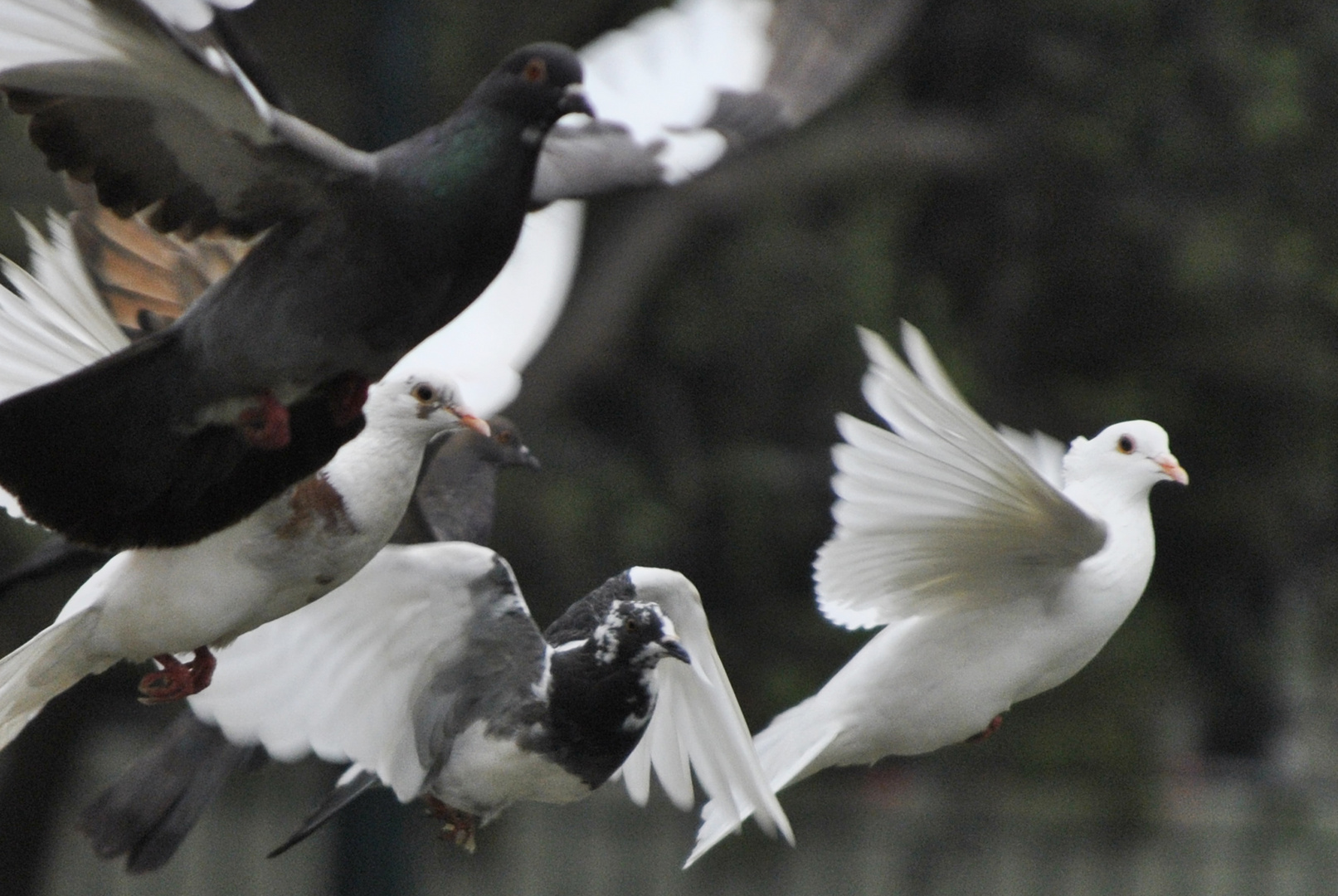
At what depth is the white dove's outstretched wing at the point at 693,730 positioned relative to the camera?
3477 millimetres

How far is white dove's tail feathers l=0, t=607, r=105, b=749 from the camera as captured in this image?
11.4 feet

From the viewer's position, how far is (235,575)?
3387 millimetres

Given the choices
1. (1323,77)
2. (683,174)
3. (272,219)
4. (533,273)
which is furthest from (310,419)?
(1323,77)

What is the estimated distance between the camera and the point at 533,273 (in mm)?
4715

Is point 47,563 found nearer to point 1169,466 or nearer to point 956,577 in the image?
point 956,577

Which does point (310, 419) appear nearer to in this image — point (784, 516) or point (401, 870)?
point (401, 870)

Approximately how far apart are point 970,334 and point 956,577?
5.03m

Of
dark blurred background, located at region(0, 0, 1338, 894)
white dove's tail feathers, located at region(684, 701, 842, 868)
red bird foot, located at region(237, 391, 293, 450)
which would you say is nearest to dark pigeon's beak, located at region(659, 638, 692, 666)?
white dove's tail feathers, located at region(684, 701, 842, 868)

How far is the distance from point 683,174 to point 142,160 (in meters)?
1.36

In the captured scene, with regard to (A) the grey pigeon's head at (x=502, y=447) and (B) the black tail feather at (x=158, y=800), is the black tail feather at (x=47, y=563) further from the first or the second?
(A) the grey pigeon's head at (x=502, y=447)

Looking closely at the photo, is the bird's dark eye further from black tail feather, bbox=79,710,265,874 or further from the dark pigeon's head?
black tail feather, bbox=79,710,265,874

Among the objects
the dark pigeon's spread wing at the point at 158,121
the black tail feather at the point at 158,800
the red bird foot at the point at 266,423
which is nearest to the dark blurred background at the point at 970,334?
the black tail feather at the point at 158,800

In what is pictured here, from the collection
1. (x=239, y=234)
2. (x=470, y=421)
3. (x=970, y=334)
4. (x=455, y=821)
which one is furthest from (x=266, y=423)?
(x=970, y=334)

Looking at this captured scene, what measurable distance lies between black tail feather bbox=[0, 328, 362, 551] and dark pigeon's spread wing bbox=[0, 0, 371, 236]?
0.27m
